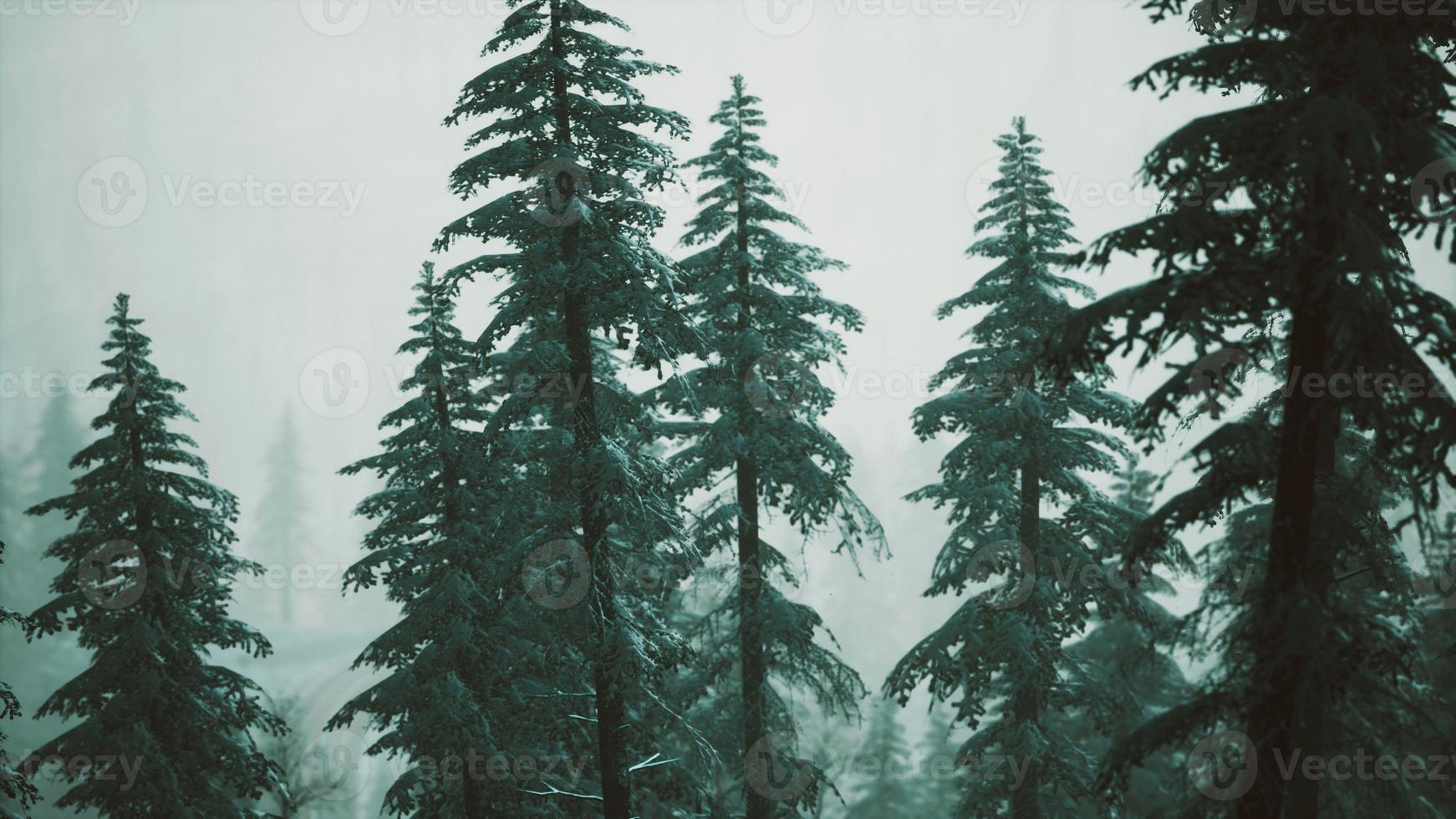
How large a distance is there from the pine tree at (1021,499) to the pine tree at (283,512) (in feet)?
231

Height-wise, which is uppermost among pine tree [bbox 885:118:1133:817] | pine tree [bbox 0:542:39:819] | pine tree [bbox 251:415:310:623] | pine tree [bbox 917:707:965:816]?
pine tree [bbox 251:415:310:623]

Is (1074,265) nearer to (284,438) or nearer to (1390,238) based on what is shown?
(1390,238)

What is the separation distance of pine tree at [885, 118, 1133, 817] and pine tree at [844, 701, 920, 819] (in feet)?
64.4

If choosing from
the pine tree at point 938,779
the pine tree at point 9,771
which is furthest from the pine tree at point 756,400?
the pine tree at point 938,779

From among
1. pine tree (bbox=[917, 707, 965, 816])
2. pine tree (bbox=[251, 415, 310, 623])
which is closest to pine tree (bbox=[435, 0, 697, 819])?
pine tree (bbox=[917, 707, 965, 816])

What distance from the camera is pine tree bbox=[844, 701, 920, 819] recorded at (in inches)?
1271

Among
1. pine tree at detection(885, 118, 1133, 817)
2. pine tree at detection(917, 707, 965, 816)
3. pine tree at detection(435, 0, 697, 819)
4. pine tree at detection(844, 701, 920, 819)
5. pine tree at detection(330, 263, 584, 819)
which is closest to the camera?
pine tree at detection(435, 0, 697, 819)

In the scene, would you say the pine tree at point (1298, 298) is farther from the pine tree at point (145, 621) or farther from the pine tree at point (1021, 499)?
the pine tree at point (145, 621)

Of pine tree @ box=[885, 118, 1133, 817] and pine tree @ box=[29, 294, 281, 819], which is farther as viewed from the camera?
pine tree @ box=[29, 294, 281, 819]

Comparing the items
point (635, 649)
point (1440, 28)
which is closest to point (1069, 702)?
point (635, 649)

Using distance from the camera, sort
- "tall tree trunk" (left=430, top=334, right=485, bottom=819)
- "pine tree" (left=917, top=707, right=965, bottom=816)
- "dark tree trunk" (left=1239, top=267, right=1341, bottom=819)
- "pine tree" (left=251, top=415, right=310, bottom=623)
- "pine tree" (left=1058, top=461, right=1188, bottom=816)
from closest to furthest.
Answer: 1. "dark tree trunk" (left=1239, top=267, right=1341, bottom=819)
2. "tall tree trunk" (left=430, top=334, right=485, bottom=819)
3. "pine tree" (left=1058, top=461, right=1188, bottom=816)
4. "pine tree" (left=917, top=707, right=965, bottom=816)
5. "pine tree" (left=251, top=415, right=310, bottom=623)

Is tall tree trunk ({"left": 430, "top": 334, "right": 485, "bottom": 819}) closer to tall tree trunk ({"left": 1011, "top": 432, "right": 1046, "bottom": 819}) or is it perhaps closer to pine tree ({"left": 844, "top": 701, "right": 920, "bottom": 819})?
tall tree trunk ({"left": 1011, "top": 432, "right": 1046, "bottom": 819})

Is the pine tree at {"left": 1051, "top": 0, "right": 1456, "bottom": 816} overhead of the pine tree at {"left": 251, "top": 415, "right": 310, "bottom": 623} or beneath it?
beneath

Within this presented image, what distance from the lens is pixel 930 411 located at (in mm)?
14117
